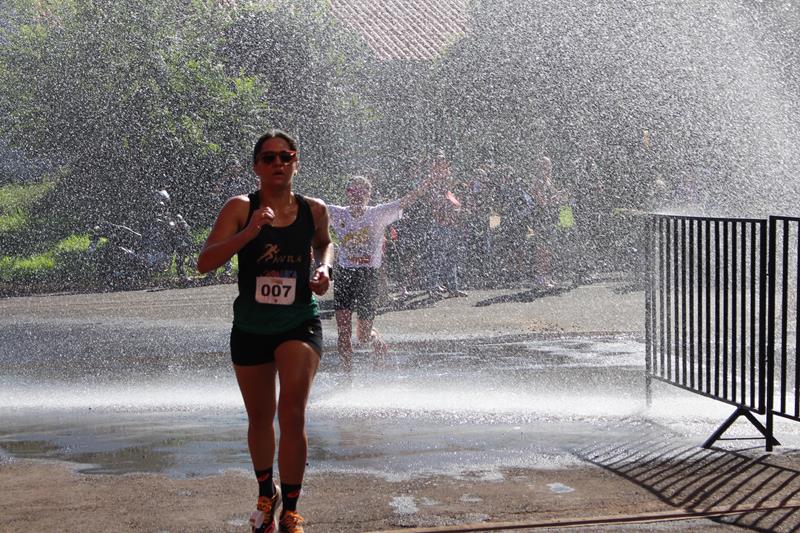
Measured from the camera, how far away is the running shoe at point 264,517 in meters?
4.98

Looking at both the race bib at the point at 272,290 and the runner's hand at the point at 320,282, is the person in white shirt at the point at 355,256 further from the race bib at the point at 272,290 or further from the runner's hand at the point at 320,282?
the race bib at the point at 272,290

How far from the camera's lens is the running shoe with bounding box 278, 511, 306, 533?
16.2ft

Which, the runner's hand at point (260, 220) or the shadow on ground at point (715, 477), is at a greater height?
the runner's hand at point (260, 220)

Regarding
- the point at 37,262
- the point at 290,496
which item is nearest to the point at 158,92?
the point at 37,262

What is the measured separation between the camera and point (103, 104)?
20859mm

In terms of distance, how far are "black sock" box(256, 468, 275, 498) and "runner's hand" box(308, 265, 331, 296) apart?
78 centimetres

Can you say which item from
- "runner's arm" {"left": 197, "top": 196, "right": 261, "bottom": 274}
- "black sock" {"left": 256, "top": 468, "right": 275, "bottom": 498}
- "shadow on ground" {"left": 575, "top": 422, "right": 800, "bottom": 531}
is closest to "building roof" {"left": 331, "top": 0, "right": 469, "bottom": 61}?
"shadow on ground" {"left": 575, "top": 422, "right": 800, "bottom": 531}

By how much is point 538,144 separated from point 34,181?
43.0ft

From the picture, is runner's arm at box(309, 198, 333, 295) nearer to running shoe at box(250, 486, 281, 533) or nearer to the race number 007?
the race number 007

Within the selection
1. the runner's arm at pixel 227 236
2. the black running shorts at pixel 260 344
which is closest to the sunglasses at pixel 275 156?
the runner's arm at pixel 227 236

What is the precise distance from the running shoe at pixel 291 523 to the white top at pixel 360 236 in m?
4.27

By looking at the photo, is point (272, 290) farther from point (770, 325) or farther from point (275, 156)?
point (770, 325)

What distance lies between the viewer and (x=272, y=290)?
508cm

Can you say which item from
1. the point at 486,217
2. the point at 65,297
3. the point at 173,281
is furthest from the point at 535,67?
the point at 65,297
